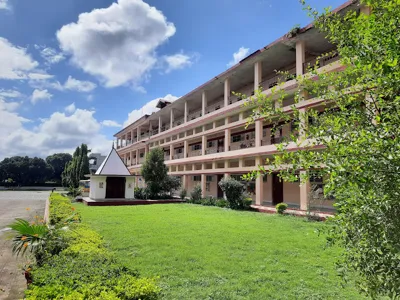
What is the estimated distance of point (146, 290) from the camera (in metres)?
3.56

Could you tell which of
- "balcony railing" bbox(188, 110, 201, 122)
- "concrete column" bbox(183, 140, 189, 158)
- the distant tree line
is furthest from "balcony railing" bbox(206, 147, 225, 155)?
the distant tree line

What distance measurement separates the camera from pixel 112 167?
25188 mm

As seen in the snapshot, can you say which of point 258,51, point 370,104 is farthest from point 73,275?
point 258,51

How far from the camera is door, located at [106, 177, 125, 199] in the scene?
2512 centimetres

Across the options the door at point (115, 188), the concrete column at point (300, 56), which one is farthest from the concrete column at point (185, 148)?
the concrete column at point (300, 56)

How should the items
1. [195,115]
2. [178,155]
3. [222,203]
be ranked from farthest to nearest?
[178,155]
[195,115]
[222,203]

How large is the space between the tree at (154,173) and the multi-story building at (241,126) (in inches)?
117

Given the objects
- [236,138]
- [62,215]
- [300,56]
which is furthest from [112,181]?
[300,56]

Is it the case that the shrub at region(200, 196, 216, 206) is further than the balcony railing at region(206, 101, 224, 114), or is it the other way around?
the balcony railing at region(206, 101, 224, 114)

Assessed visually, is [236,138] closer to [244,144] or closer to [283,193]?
[244,144]

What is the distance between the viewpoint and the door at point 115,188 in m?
25.1

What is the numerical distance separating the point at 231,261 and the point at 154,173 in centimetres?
1986

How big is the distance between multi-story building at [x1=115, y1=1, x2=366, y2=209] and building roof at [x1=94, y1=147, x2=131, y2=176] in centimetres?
624

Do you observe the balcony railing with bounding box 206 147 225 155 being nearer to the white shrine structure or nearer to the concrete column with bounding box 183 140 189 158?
the concrete column with bounding box 183 140 189 158
